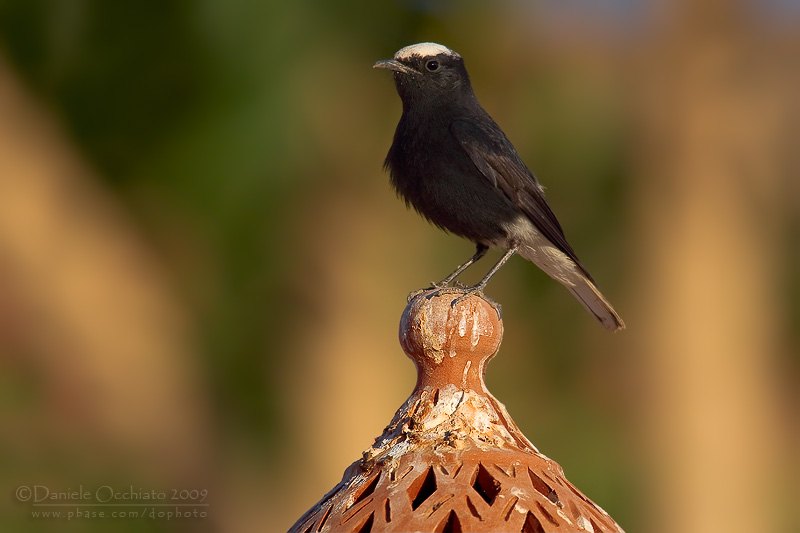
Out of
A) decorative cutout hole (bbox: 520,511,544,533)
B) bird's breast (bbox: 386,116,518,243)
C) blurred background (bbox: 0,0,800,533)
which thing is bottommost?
blurred background (bbox: 0,0,800,533)

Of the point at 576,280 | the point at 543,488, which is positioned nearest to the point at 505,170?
the point at 576,280

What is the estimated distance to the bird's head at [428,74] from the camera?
17.7ft

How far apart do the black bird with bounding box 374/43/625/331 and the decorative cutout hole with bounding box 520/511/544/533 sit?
2340 mm

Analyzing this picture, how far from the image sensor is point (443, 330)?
277cm

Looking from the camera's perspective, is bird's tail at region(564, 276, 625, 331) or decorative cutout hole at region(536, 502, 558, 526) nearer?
decorative cutout hole at region(536, 502, 558, 526)

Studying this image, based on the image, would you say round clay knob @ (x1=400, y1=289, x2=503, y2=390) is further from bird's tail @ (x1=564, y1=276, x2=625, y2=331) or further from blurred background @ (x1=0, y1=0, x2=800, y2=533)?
blurred background @ (x1=0, y1=0, x2=800, y2=533)

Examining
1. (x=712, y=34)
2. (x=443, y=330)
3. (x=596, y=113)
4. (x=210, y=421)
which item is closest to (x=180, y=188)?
(x=210, y=421)

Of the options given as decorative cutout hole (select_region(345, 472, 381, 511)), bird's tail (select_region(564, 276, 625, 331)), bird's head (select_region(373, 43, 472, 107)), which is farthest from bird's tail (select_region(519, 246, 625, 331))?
decorative cutout hole (select_region(345, 472, 381, 511))

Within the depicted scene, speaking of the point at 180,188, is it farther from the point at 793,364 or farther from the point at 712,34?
the point at 793,364

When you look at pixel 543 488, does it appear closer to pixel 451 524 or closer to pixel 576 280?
pixel 451 524

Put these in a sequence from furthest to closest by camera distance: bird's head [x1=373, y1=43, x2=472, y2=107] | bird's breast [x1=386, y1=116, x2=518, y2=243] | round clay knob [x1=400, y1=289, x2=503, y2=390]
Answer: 1. bird's head [x1=373, y1=43, x2=472, y2=107]
2. bird's breast [x1=386, y1=116, x2=518, y2=243]
3. round clay knob [x1=400, y1=289, x2=503, y2=390]

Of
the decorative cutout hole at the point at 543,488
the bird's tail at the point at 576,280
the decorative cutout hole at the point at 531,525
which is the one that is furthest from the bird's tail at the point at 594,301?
the decorative cutout hole at the point at 531,525

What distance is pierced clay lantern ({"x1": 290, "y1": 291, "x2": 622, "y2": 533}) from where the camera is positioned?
250cm

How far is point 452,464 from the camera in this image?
2625 millimetres
